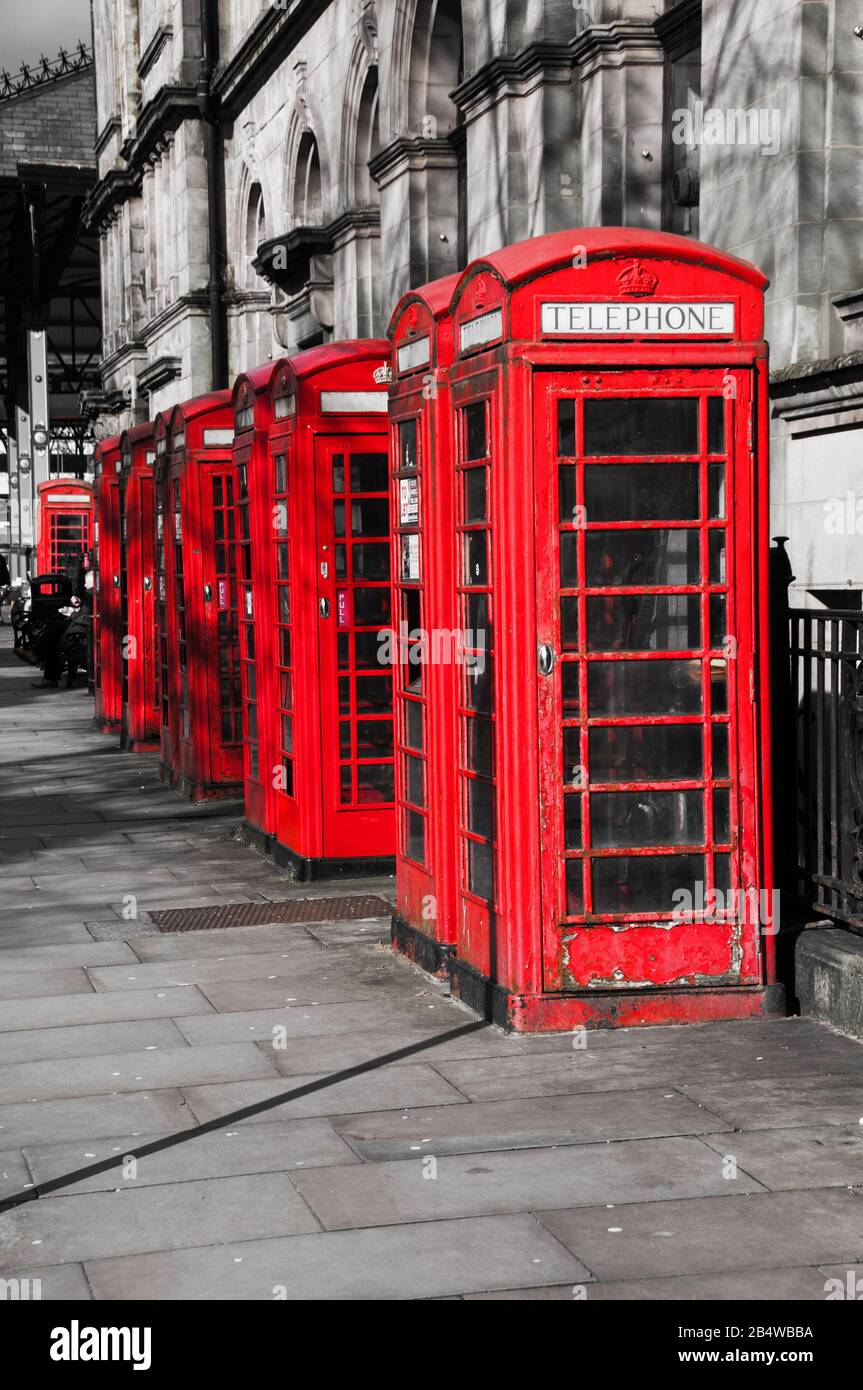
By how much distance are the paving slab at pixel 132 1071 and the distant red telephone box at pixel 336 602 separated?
12.1ft

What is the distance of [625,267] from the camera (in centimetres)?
706

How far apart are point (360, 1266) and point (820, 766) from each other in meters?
3.50

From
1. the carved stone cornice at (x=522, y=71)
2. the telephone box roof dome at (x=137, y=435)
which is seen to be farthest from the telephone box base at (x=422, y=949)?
the telephone box roof dome at (x=137, y=435)

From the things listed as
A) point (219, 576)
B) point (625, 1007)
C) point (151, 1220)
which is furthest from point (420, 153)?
point (151, 1220)

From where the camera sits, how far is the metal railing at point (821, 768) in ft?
23.9

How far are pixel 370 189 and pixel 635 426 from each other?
43.3 feet

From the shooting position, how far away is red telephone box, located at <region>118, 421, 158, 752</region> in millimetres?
17875

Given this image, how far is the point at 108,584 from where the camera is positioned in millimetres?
19469

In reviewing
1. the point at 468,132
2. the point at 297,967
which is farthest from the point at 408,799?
the point at 468,132

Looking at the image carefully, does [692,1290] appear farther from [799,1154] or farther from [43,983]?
[43,983]

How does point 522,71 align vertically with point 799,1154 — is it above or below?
above

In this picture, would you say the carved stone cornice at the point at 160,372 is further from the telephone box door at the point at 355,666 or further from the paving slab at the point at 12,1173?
the paving slab at the point at 12,1173
